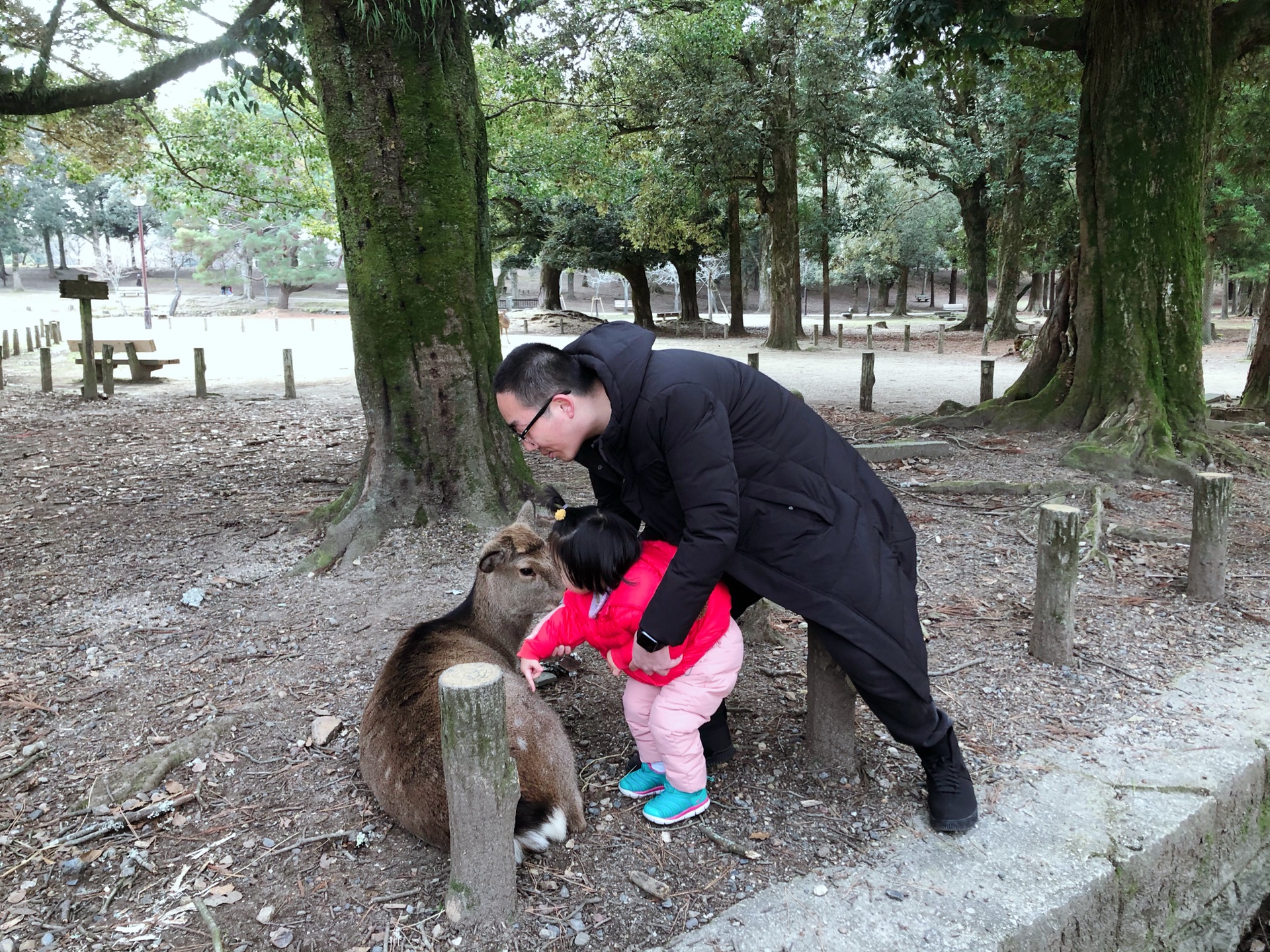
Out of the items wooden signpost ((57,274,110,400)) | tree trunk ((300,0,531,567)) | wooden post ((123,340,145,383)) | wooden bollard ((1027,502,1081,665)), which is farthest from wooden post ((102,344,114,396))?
wooden bollard ((1027,502,1081,665))

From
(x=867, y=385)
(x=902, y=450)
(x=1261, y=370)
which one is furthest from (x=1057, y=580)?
(x=1261, y=370)

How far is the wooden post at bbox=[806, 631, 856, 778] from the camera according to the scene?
3.13 m

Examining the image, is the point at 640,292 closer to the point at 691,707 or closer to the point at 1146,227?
the point at 1146,227

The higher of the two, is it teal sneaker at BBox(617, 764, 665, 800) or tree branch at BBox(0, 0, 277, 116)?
→ tree branch at BBox(0, 0, 277, 116)

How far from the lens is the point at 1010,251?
83.9ft

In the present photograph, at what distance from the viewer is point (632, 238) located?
26594 millimetres

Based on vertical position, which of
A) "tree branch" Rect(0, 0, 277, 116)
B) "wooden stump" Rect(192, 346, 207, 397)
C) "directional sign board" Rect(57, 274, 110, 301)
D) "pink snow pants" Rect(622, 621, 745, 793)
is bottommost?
"pink snow pants" Rect(622, 621, 745, 793)

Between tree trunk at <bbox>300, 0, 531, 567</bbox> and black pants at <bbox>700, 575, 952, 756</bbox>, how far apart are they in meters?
3.36

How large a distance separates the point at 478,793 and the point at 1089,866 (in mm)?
1928

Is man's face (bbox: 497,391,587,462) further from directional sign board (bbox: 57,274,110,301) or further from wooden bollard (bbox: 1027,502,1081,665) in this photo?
directional sign board (bbox: 57,274,110,301)

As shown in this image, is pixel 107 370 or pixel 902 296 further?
pixel 902 296

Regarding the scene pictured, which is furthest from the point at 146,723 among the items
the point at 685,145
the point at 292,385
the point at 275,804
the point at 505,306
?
the point at 505,306

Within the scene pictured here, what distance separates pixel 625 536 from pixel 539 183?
1763 cm

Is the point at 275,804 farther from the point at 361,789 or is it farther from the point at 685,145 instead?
the point at 685,145
